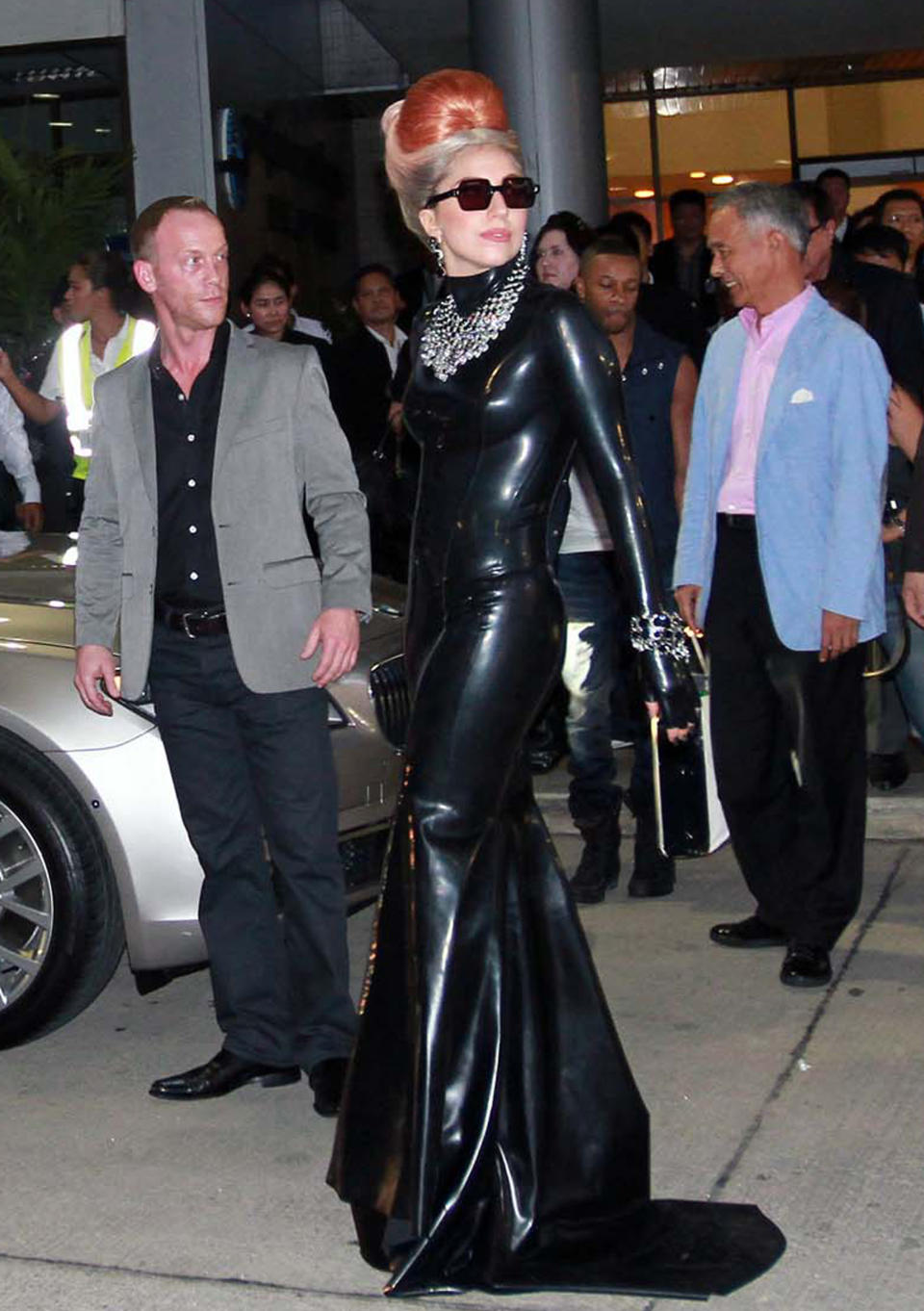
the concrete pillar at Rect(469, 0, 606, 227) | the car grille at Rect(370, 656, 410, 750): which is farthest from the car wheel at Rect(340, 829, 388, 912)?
the concrete pillar at Rect(469, 0, 606, 227)

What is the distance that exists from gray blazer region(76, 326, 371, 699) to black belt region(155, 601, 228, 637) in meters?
0.06

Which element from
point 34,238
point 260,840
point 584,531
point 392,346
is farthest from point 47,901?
point 34,238

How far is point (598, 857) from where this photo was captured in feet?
20.5

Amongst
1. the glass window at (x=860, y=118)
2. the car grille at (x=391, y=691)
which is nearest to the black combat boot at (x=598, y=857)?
the car grille at (x=391, y=691)

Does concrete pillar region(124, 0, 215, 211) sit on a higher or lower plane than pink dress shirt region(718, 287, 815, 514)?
higher

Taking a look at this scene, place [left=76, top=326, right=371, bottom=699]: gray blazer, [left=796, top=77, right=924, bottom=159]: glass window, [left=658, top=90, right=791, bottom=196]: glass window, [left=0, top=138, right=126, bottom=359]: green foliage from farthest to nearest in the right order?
[left=658, top=90, right=791, bottom=196]: glass window, [left=796, top=77, right=924, bottom=159]: glass window, [left=0, top=138, right=126, bottom=359]: green foliage, [left=76, top=326, right=371, bottom=699]: gray blazer

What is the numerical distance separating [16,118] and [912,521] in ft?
29.4

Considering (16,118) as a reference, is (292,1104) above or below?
below

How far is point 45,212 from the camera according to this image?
10.5 meters

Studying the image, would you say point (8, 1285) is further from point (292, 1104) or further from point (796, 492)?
point (796, 492)

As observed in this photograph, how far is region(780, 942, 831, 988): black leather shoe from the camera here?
524 centimetres

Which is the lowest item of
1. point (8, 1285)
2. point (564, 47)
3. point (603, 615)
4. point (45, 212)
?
point (8, 1285)

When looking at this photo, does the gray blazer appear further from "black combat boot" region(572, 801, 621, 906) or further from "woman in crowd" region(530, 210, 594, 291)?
"woman in crowd" region(530, 210, 594, 291)

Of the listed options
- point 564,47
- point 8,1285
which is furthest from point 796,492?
point 564,47
